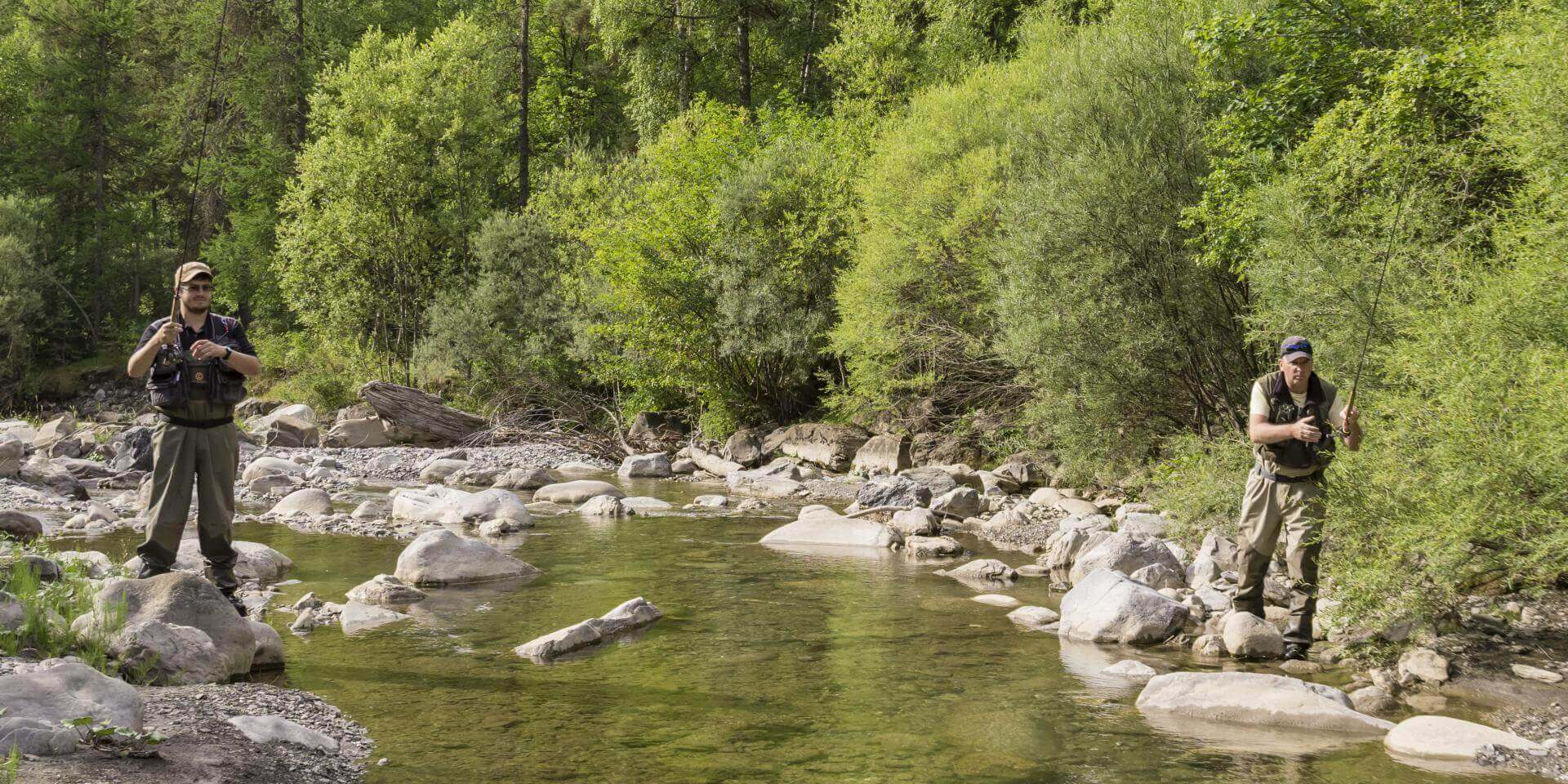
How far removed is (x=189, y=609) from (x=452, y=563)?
3951 mm

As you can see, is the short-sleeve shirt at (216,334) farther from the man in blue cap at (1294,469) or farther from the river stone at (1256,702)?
the man in blue cap at (1294,469)

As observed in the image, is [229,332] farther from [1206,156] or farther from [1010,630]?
[1206,156]

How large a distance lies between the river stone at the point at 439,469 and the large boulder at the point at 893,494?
8.63 m

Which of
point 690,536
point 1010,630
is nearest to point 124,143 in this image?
point 690,536

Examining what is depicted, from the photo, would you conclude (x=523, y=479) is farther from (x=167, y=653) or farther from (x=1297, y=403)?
(x=1297, y=403)

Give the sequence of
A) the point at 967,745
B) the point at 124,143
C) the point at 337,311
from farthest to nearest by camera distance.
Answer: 1. the point at 124,143
2. the point at 337,311
3. the point at 967,745

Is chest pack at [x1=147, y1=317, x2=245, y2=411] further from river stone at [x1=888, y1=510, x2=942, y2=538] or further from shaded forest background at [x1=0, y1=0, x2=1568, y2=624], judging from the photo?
river stone at [x1=888, y1=510, x2=942, y2=538]

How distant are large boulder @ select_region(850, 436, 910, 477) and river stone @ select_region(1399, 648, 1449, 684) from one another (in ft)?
44.1

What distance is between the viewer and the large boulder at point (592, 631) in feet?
25.9

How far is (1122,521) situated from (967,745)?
7.60 meters

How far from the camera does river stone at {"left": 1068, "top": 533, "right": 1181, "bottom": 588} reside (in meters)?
10.4

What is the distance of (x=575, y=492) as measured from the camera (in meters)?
17.8

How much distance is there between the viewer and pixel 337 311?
3441cm

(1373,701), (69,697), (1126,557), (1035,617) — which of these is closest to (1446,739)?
(1373,701)
